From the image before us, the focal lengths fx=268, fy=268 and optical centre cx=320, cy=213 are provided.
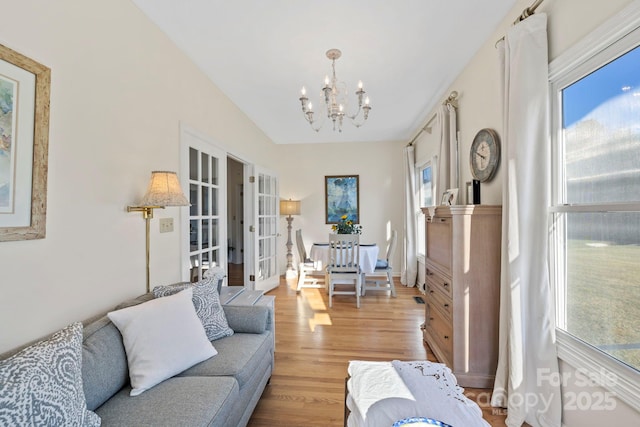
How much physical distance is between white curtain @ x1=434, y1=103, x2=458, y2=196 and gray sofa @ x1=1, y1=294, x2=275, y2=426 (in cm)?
266

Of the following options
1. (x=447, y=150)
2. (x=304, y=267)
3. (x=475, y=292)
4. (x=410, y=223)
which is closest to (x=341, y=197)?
(x=410, y=223)

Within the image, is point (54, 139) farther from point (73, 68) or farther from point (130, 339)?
point (130, 339)

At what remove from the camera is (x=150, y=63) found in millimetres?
2018

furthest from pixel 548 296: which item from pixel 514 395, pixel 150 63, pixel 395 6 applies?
pixel 150 63

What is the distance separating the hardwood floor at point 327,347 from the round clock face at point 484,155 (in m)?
1.70

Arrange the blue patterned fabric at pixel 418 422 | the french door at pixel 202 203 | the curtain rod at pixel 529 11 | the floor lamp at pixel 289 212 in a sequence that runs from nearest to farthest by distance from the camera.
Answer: the blue patterned fabric at pixel 418 422 → the curtain rod at pixel 529 11 → the french door at pixel 202 203 → the floor lamp at pixel 289 212

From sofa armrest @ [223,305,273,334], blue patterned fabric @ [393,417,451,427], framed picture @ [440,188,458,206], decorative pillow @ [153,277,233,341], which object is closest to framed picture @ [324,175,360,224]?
framed picture @ [440,188,458,206]

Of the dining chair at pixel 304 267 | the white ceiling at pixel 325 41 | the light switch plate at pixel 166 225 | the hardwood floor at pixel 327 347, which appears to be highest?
the white ceiling at pixel 325 41

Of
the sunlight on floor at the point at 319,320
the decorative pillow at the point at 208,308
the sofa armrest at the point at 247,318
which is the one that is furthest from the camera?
the sunlight on floor at the point at 319,320

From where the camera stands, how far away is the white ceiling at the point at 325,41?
1908mm

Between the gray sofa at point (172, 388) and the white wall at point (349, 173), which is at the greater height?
the white wall at point (349, 173)

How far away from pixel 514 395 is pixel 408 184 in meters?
3.62

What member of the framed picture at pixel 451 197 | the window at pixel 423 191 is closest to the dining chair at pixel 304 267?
the window at pixel 423 191

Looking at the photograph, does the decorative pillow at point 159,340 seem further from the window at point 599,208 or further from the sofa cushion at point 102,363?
the window at point 599,208
